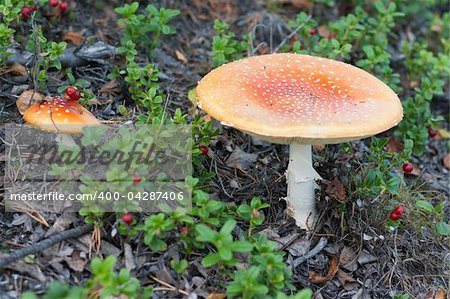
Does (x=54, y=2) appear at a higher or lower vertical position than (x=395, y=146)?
higher

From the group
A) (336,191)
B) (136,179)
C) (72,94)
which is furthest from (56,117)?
(336,191)

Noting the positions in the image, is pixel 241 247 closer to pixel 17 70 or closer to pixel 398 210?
pixel 398 210

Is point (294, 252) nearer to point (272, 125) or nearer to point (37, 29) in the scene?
point (272, 125)

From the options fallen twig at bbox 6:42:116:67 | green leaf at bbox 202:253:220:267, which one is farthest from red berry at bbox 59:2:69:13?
green leaf at bbox 202:253:220:267

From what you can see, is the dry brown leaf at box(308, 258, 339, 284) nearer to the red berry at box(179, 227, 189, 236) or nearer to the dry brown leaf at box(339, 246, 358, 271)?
the dry brown leaf at box(339, 246, 358, 271)

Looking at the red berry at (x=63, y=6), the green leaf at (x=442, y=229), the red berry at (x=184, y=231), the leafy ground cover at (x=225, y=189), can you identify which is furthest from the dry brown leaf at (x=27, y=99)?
the green leaf at (x=442, y=229)

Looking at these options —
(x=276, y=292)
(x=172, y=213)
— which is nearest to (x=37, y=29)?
(x=172, y=213)
